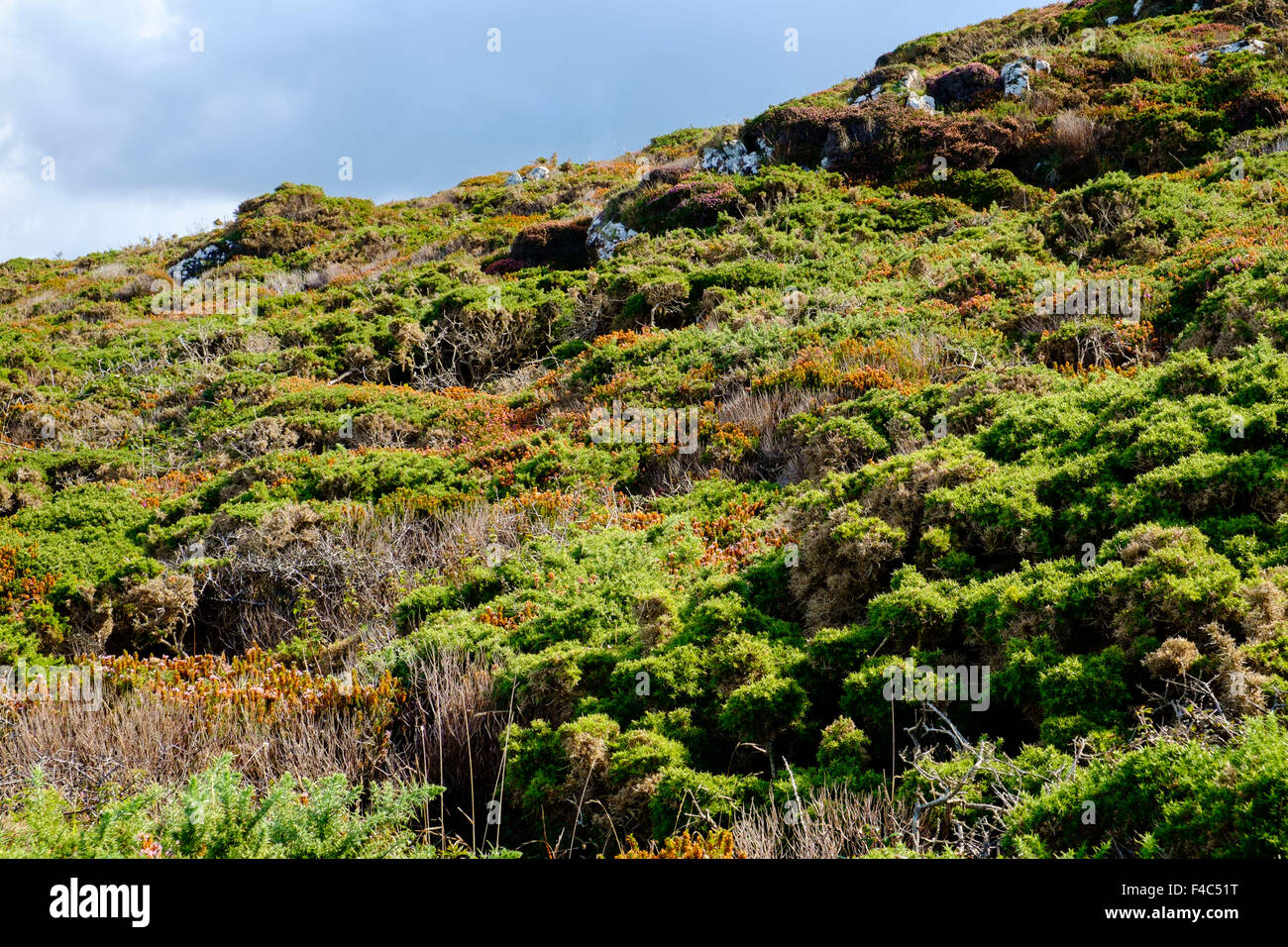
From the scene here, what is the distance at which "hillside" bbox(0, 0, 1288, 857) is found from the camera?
3348 millimetres

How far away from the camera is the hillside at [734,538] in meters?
3.35

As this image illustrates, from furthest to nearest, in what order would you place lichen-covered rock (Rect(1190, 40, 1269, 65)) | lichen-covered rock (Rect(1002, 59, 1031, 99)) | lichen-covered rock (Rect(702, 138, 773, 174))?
lichen-covered rock (Rect(702, 138, 773, 174)) → lichen-covered rock (Rect(1002, 59, 1031, 99)) → lichen-covered rock (Rect(1190, 40, 1269, 65))

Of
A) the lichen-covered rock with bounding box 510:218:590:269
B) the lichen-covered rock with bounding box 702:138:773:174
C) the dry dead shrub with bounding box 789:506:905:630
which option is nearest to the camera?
the dry dead shrub with bounding box 789:506:905:630

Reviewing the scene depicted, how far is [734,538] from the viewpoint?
6.79 metres

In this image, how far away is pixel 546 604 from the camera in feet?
18.8

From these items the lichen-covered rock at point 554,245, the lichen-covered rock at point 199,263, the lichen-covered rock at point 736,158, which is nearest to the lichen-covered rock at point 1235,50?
the lichen-covered rock at point 736,158

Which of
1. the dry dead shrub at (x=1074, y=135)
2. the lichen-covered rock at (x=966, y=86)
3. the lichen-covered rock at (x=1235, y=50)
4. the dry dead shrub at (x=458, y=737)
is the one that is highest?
the lichen-covered rock at (x=966, y=86)

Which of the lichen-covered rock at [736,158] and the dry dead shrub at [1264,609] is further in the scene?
the lichen-covered rock at [736,158]

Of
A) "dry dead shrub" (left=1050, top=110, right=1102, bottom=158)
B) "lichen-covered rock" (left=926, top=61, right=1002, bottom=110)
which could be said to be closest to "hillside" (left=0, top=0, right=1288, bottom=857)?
"dry dead shrub" (left=1050, top=110, right=1102, bottom=158)

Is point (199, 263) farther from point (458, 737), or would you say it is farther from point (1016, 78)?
point (458, 737)

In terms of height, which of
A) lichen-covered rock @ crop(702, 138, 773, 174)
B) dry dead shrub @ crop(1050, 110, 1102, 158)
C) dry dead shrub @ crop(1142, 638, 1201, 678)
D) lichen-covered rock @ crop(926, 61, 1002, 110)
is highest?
lichen-covered rock @ crop(926, 61, 1002, 110)

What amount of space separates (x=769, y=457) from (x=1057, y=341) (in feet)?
10.8

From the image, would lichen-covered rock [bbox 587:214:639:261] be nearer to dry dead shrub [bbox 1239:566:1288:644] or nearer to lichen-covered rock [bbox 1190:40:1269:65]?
lichen-covered rock [bbox 1190:40:1269:65]

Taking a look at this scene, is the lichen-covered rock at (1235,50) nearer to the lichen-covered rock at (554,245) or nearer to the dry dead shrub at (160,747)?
the lichen-covered rock at (554,245)
